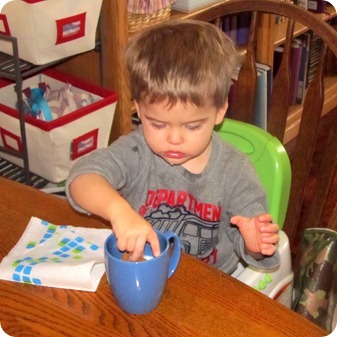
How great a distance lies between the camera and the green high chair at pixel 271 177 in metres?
1.21

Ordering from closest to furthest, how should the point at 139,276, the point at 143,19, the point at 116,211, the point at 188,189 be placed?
the point at 139,276, the point at 116,211, the point at 188,189, the point at 143,19

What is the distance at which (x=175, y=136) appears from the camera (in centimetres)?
107

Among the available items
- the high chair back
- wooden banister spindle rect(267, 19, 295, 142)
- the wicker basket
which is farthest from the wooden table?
the wicker basket

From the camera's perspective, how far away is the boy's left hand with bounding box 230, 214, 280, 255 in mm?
990

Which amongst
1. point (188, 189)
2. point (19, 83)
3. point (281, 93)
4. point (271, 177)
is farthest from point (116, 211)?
point (19, 83)

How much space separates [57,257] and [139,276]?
213 millimetres

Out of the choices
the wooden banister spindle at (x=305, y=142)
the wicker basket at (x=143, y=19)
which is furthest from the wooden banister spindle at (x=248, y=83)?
the wicker basket at (x=143, y=19)

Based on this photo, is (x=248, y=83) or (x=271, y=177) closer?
(x=271, y=177)

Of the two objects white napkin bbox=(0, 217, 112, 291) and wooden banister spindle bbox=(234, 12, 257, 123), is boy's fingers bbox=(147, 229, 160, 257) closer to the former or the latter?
white napkin bbox=(0, 217, 112, 291)

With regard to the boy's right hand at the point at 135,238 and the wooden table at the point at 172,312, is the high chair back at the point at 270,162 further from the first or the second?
the boy's right hand at the point at 135,238

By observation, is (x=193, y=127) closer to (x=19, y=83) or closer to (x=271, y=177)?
(x=271, y=177)

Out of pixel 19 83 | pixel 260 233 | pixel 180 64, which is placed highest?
pixel 180 64

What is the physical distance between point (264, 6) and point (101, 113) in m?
0.85

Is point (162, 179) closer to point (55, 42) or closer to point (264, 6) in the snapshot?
point (264, 6)
